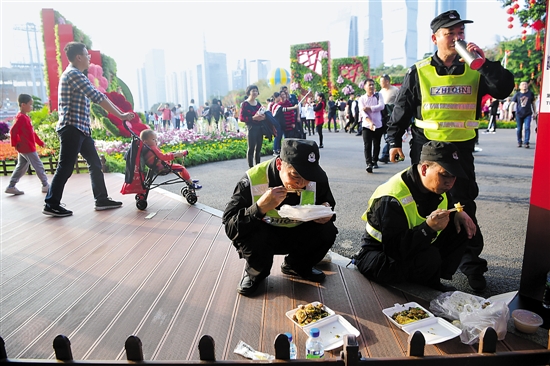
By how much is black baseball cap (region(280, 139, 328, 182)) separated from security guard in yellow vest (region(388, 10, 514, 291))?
123 cm

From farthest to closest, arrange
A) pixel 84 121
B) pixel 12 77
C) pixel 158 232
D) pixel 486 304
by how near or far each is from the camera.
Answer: pixel 12 77
pixel 84 121
pixel 158 232
pixel 486 304

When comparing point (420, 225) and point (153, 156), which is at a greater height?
point (153, 156)

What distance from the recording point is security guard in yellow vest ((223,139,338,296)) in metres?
2.56

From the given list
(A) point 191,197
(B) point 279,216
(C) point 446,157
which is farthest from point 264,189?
(A) point 191,197

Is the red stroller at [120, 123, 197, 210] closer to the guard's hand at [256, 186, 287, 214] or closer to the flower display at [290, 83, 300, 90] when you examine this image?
the guard's hand at [256, 186, 287, 214]

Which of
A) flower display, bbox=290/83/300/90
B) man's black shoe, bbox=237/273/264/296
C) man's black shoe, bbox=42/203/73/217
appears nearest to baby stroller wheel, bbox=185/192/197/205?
man's black shoe, bbox=42/203/73/217

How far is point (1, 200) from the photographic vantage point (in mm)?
6566

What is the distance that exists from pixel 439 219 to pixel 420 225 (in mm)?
145

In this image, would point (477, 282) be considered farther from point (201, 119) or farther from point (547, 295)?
point (201, 119)

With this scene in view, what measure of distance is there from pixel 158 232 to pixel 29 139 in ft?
12.2

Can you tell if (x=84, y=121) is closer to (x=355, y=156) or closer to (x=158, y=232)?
(x=158, y=232)

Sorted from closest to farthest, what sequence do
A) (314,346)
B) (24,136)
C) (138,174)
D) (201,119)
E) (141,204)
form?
1. (314,346)
2. (138,174)
3. (141,204)
4. (24,136)
5. (201,119)

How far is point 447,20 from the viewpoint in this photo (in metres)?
3.00

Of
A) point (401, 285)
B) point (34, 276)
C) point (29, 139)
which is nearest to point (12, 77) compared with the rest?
point (29, 139)
